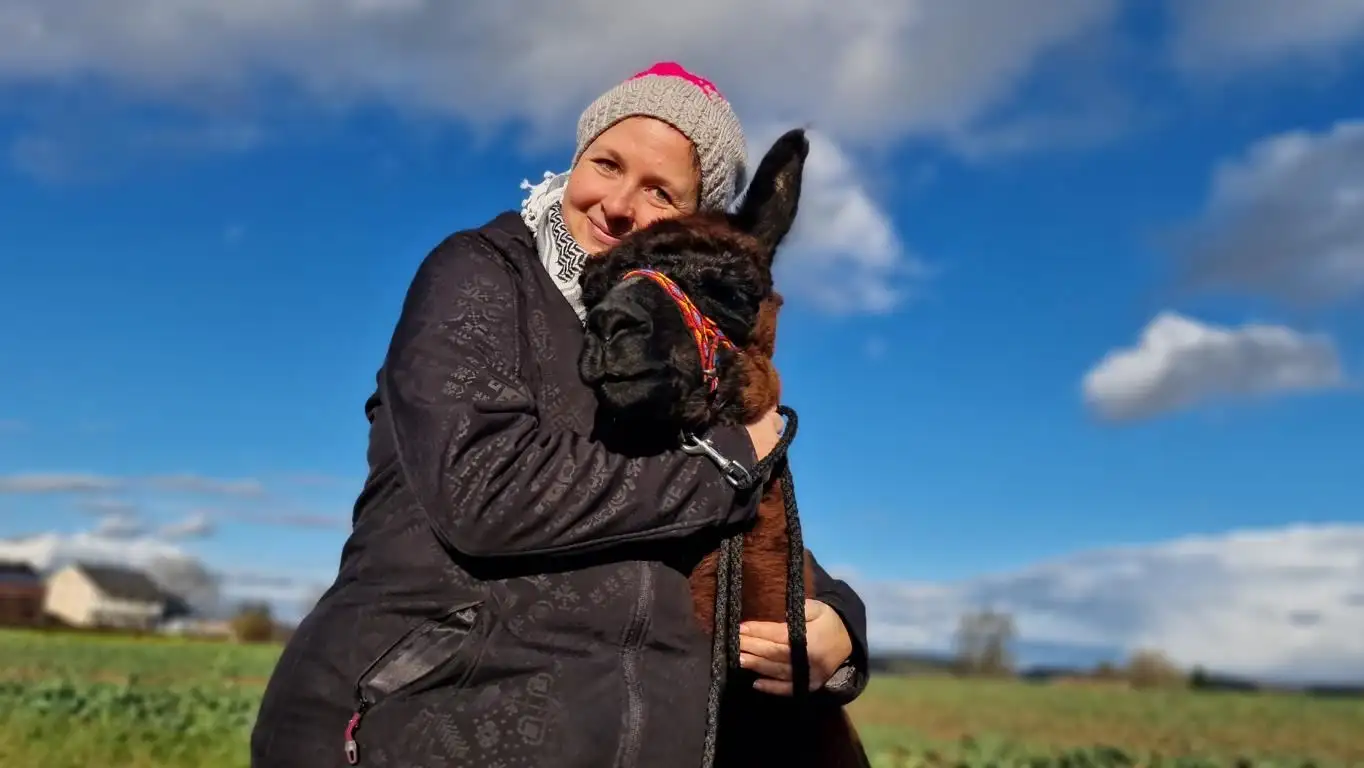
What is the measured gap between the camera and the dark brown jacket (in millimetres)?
2152

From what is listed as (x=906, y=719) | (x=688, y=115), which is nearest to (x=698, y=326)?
(x=688, y=115)

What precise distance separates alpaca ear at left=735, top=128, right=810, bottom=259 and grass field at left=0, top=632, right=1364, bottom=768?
20.5 feet

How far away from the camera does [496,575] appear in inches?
87.3

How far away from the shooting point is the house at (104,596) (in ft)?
199

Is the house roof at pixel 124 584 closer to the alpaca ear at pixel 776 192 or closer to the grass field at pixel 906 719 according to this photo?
the grass field at pixel 906 719

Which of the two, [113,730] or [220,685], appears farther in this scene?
[220,685]

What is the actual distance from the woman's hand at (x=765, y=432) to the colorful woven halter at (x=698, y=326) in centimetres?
14

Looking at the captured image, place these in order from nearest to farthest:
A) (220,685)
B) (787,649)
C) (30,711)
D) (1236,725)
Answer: (787,649) → (30,711) → (220,685) → (1236,725)

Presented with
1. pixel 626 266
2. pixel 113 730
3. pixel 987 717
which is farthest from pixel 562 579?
pixel 987 717

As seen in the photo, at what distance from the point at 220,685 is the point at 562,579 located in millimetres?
15246

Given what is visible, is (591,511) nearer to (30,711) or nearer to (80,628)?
(30,711)

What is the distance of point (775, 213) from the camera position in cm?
317

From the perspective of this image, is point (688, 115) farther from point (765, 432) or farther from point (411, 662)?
point (411, 662)

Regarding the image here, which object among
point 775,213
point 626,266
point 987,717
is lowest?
point 987,717
